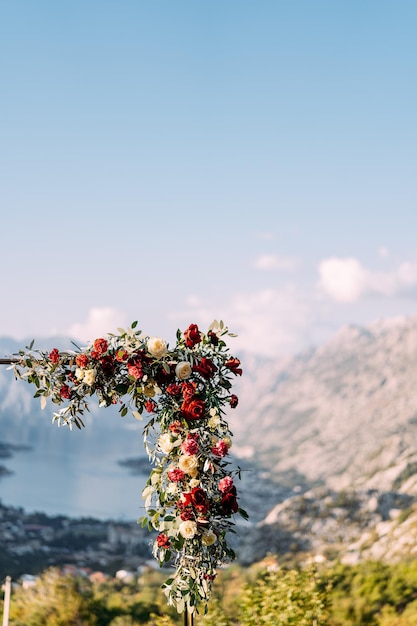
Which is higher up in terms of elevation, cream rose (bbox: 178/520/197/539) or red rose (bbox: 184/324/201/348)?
red rose (bbox: 184/324/201/348)

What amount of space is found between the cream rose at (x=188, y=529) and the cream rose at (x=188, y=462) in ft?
0.81

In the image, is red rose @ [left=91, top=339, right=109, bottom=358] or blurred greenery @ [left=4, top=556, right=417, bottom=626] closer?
red rose @ [left=91, top=339, right=109, bottom=358]

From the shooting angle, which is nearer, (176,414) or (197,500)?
(197,500)

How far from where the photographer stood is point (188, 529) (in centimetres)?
316

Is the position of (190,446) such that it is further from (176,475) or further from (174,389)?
(174,389)

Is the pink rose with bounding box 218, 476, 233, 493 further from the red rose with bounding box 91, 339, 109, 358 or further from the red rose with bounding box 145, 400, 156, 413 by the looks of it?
the red rose with bounding box 91, 339, 109, 358

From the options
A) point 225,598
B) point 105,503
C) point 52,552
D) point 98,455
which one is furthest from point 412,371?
point 225,598

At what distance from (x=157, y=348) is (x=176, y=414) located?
366 millimetres

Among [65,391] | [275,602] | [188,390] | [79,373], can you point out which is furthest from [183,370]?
[275,602]

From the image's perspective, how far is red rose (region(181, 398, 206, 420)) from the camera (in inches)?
127

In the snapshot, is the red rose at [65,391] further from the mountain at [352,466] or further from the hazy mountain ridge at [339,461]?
the hazy mountain ridge at [339,461]

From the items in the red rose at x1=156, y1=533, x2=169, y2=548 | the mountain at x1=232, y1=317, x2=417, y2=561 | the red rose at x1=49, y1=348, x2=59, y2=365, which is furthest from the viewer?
the mountain at x1=232, y1=317, x2=417, y2=561

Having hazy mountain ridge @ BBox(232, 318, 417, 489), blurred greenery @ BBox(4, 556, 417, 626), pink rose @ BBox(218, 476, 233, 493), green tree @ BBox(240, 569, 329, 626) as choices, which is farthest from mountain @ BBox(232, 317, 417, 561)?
pink rose @ BBox(218, 476, 233, 493)

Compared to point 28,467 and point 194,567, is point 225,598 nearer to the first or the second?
point 194,567
